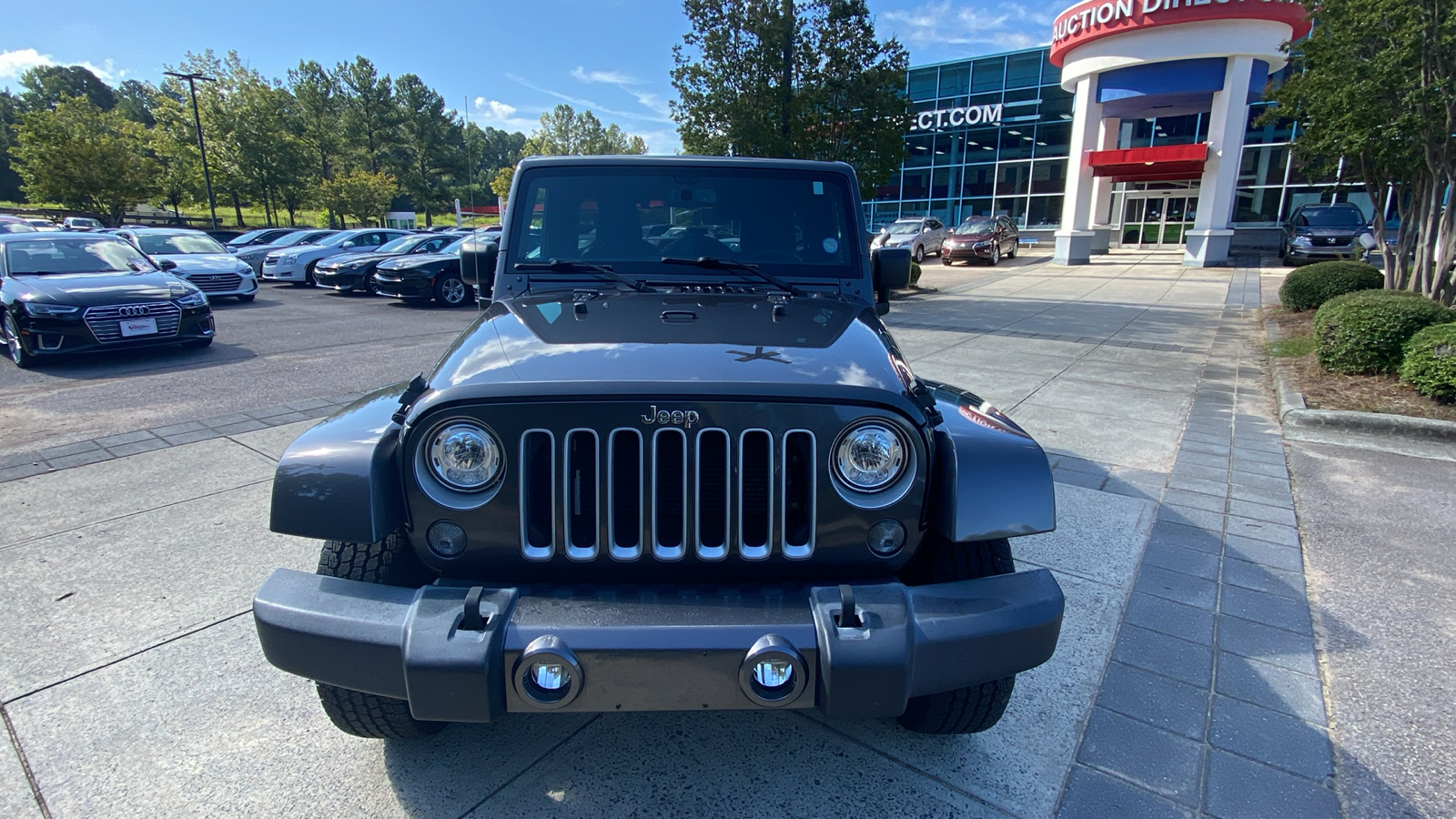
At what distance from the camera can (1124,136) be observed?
30.9 metres

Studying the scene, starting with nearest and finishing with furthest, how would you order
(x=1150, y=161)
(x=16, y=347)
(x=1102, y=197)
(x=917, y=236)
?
(x=16, y=347)
(x=1150, y=161)
(x=917, y=236)
(x=1102, y=197)

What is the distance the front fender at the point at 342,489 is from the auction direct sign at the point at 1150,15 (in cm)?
2526

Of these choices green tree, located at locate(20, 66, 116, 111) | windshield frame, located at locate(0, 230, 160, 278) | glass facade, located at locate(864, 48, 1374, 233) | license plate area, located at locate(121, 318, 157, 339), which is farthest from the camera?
green tree, located at locate(20, 66, 116, 111)

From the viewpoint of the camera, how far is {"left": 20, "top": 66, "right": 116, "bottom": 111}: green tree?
218 ft

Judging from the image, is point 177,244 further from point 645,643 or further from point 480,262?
point 645,643

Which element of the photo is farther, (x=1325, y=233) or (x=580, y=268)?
(x=1325, y=233)

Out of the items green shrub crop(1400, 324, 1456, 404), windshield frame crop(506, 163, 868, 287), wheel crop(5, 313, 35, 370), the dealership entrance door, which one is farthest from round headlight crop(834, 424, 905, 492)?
the dealership entrance door

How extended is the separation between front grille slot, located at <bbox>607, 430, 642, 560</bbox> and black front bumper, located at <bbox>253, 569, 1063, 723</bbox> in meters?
0.15

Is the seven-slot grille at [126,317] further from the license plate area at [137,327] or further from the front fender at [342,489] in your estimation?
the front fender at [342,489]

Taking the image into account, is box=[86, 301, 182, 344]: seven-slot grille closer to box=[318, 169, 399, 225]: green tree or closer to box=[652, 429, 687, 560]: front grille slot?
box=[652, 429, 687, 560]: front grille slot

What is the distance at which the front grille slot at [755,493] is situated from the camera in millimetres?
1869

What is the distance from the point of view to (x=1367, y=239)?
1927 centimetres

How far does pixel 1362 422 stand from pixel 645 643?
639 cm

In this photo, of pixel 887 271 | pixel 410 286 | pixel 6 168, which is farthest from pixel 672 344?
pixel 6 168
